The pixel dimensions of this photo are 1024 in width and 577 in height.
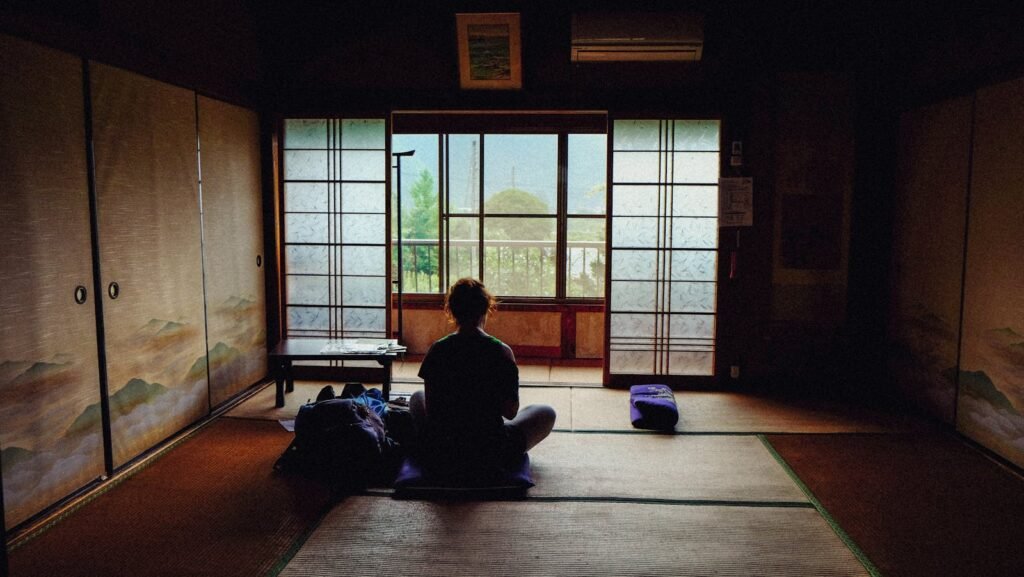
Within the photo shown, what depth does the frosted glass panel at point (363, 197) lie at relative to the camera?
4.94 metres

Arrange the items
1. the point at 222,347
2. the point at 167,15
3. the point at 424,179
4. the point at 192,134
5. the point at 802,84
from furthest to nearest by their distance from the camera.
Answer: the point at 424,179 < the point at 802,84 < the point at 222,347 < the point at 192,134 < the point at 167,15

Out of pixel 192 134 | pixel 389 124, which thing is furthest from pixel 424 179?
pixel 192 134

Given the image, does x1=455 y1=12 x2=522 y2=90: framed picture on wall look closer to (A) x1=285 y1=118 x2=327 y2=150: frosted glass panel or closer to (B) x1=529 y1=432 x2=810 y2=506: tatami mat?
A: (A) x1=285 y1=118 x2=327 y2=150: frosted glass panel

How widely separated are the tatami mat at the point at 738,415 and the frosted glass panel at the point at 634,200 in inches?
54.1

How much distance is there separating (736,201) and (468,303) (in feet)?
8.78

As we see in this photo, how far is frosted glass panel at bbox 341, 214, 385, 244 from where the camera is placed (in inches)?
196

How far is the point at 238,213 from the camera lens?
4449 millimetres

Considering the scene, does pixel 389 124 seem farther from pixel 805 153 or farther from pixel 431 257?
pixel 805 153

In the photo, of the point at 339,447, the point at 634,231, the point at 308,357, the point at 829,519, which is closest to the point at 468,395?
the point at 339,447

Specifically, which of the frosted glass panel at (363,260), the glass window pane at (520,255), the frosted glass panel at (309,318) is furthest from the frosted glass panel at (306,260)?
the glass window pane at (520,255)

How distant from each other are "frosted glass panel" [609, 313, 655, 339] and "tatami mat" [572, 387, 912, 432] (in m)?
0.50

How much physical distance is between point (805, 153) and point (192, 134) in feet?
13.5

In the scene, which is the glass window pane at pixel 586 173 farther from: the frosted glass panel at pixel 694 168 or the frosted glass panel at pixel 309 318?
the frosted glass panel at pixel 309 318

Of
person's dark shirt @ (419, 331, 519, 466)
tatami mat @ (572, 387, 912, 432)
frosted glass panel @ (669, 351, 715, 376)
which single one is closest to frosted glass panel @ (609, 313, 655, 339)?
frosted glass panel @ (669, 351, 715, 376)
